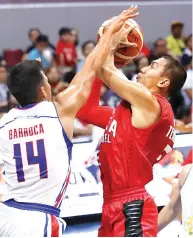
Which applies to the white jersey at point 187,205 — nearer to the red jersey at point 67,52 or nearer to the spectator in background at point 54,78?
the spectator in background at point 54,78

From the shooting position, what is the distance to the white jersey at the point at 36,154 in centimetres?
465

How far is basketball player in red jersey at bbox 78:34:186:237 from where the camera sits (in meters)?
4.92

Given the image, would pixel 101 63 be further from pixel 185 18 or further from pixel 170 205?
pixel 185 18

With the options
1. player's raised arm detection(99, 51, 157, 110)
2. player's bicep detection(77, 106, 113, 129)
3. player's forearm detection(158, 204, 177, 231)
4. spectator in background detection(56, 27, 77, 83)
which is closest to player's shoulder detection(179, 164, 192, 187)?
player's forearm detection(158, 204, 177, 231)

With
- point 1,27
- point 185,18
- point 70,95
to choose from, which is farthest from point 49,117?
point 185,18

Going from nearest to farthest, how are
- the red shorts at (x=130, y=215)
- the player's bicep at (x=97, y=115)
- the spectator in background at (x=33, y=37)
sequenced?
the red shorts at (x=130, y=215) < the player's bicep at (x=97, y=115) < the spectator in background at (x=33, y=37)

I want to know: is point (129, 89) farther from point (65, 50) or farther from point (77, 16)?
point (77, 16)

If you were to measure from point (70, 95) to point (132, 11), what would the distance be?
2.49 ft

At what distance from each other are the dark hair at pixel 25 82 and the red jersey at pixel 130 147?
655 mm

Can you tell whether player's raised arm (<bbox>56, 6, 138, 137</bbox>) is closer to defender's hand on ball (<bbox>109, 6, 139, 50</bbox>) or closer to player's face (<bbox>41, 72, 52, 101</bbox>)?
defender's hand on ball (<bbox>109, 6, 139, 50</bbox>)

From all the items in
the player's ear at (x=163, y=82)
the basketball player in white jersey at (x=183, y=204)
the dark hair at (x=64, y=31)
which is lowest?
the basketball player in white jersey at (x=183, y=204)

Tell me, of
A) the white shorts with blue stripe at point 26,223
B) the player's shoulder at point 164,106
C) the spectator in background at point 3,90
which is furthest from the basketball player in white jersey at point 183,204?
the spectator in background at point 3,90

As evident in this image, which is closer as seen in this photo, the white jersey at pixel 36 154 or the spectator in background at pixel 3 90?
the white jersey at pixel 36 154

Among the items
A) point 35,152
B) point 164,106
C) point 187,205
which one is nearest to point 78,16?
point 187,205
